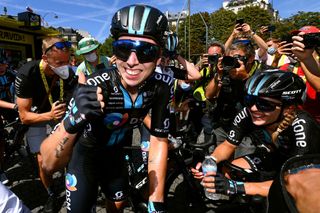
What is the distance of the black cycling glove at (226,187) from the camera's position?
2381 millimetres

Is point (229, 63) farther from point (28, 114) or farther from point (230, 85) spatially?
point (28, 114)

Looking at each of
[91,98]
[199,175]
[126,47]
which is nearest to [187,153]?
[199,175]

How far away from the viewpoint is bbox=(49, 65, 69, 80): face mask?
11.7ft

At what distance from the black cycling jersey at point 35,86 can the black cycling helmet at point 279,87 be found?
96.5 inches

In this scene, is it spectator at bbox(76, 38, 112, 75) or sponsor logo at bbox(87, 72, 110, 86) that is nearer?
sponsor logo at bbox(87, 72, 110, 86)

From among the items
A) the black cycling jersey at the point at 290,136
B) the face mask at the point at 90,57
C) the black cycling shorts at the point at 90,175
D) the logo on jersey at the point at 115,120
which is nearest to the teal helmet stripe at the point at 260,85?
the black cycling jersey at the point at 290,136

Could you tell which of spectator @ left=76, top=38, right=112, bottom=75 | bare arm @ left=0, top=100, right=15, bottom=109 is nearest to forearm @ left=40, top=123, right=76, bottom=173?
bare arm @ left=0, top=100, right=15, bottom=109

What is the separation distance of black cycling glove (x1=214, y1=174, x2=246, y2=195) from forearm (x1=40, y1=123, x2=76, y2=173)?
137cm

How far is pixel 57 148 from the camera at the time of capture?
1.71 meters

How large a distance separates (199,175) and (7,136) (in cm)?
440

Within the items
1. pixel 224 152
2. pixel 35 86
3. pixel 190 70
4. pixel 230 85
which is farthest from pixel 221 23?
pixel 224 152

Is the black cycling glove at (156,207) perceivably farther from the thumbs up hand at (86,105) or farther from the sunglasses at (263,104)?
the sunglasses at (263,104)

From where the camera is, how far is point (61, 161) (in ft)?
5.97

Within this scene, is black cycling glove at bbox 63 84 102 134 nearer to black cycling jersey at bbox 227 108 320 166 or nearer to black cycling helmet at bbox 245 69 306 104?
black cycling helmet at bbox 245 69 306 104
